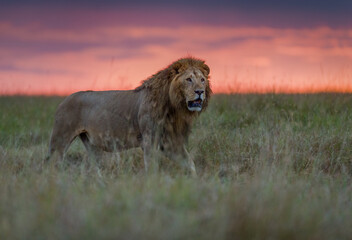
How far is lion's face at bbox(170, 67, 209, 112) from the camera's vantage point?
18.6 ft

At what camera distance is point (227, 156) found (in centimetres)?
698

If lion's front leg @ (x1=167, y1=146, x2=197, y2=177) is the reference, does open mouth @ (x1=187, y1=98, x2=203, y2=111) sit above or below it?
above

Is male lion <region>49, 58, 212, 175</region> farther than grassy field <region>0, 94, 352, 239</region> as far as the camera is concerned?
Yes

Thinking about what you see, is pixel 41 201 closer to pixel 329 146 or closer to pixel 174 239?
pixel 174 239

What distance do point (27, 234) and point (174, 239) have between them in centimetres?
106

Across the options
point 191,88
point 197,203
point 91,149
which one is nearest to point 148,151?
point 191,88

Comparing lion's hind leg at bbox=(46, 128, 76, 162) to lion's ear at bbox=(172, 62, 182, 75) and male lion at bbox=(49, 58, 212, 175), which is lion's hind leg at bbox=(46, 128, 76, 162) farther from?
lion's ear at bbox=(172, 62, 182, 75)

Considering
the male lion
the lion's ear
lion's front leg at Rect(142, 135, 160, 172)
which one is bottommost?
lion's front leg at Rect(142, 135, 160, 172)

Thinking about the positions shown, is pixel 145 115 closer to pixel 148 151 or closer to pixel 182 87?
pixel 148 151

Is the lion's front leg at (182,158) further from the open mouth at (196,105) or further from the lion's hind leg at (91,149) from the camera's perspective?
the lion's hind leg at (91,149)

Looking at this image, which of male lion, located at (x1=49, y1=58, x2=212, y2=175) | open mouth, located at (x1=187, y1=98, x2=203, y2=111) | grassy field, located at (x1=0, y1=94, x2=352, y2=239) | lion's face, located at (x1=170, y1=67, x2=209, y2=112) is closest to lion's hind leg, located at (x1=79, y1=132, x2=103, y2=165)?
male lion, located at (x1=49, y1=58, x2=212, y2=175)

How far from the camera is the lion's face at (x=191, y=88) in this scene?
5.65m

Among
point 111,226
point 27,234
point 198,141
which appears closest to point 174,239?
point 111,226

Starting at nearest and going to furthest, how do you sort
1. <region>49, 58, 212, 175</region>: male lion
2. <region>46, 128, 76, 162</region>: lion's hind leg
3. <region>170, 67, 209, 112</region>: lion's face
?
<region>170, 67, 209, 112</region>: lion's face, <region>49, 58, 212, 175</region>: male lion, <region>46, 128, 76, 162</region>: lion's hind leg
